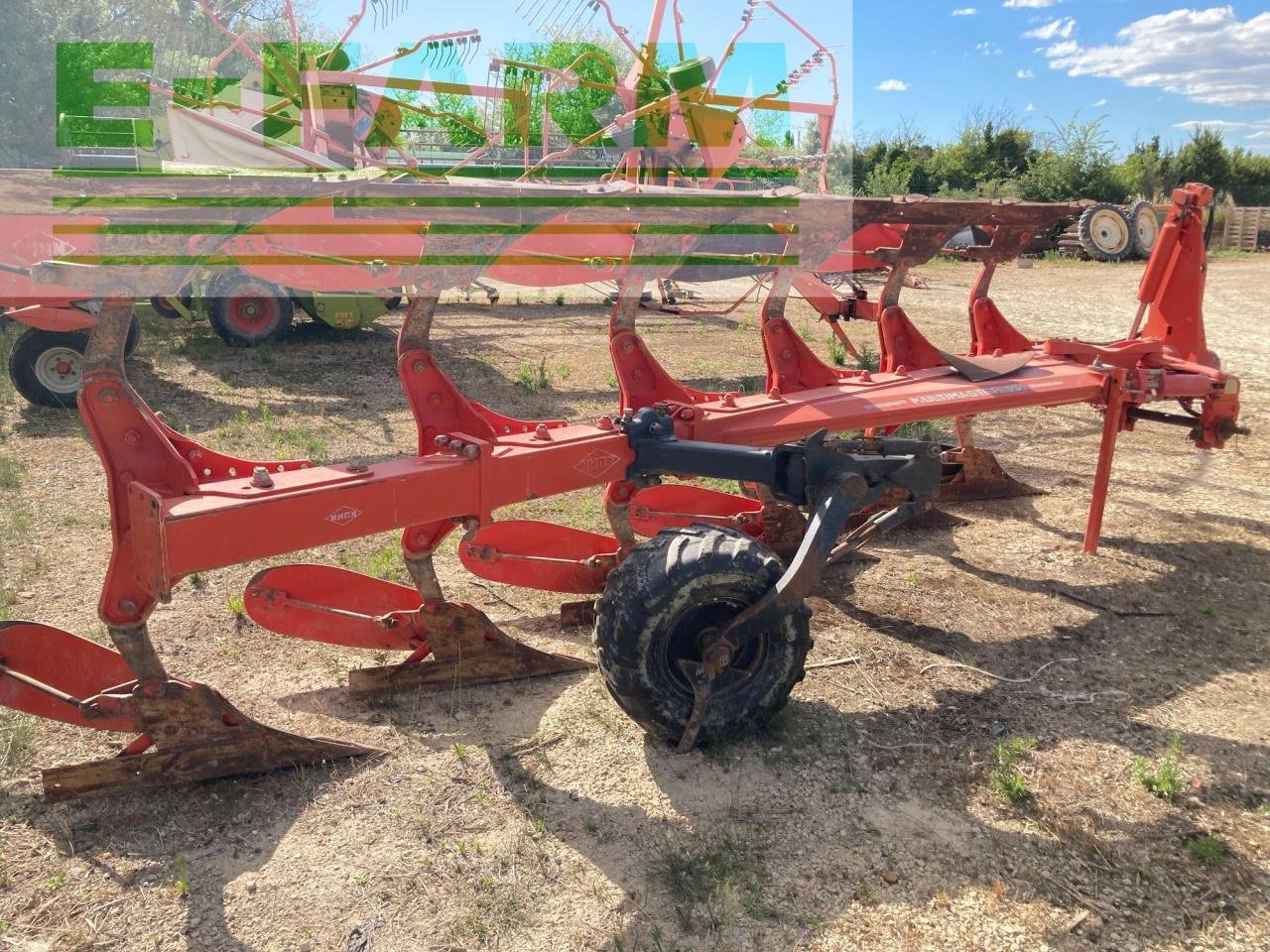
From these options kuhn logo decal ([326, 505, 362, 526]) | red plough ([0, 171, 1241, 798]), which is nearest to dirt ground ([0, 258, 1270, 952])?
red plough ([0, 171, 1241, 798])

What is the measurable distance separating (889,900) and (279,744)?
181 centimetres

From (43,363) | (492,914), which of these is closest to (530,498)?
(492,914)

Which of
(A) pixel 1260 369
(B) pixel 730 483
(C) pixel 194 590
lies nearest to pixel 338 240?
(C) pixel 194 590

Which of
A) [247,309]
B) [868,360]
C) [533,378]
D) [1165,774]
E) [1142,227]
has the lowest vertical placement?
[1165,774]

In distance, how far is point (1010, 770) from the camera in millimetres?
3078

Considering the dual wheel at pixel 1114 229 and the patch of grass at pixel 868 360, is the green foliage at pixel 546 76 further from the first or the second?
the dual wheel at pixel 1114 229

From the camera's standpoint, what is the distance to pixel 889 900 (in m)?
2.56

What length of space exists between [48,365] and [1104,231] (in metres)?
10.6

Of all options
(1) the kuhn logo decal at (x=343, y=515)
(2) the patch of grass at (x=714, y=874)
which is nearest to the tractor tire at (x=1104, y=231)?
(2) the patch of grass at (x=714, y=874)

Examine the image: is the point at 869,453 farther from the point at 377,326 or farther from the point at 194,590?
the point at 377,326

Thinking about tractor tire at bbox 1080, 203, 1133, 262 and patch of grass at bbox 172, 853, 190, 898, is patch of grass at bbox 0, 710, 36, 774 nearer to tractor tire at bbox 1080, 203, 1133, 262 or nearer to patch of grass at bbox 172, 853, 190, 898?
patch of grass at bbox 172, 853, 190, 898

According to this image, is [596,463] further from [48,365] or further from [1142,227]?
[1142,227]

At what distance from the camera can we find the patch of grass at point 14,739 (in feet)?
9.80

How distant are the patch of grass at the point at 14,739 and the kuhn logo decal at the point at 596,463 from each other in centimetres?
193
